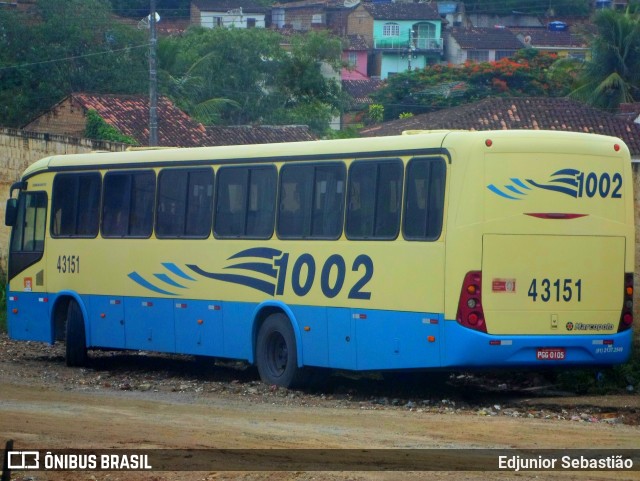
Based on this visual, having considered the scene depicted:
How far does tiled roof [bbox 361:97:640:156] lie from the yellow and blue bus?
25.3 meters

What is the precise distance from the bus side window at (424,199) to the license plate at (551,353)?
159 centimetres

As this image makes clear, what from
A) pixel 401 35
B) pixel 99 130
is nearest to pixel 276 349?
pixel 99 130

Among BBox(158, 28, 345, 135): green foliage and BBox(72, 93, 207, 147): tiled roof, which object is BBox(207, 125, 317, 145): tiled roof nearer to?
BBox(72, 93, 207, 147): tiled roof

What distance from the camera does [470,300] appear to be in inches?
456

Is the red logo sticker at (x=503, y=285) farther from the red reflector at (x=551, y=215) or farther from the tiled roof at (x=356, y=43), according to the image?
the tiled roof at (x=356, y=43)

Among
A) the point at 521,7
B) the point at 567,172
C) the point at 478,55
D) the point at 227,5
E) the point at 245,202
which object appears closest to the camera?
the point at 567,172

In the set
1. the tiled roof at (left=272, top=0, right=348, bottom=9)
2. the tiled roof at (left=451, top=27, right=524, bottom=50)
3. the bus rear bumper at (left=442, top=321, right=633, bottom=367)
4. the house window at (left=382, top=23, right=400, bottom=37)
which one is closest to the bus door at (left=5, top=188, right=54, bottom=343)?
the bus rear bumper at (left=442, top=321, right=633, bottom=367)

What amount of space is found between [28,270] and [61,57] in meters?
30.4

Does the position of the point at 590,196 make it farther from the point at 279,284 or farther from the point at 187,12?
the point at 187,12

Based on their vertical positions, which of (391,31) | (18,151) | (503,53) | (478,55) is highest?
(391,31)

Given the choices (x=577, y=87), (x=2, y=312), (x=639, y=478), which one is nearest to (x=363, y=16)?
(x=577, y=87)

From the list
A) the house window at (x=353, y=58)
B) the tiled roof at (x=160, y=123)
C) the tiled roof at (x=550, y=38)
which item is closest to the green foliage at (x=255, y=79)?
the tiled roof at (x=160, y=123)

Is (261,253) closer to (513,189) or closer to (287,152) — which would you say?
(287,152)

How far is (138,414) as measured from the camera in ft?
38.1
